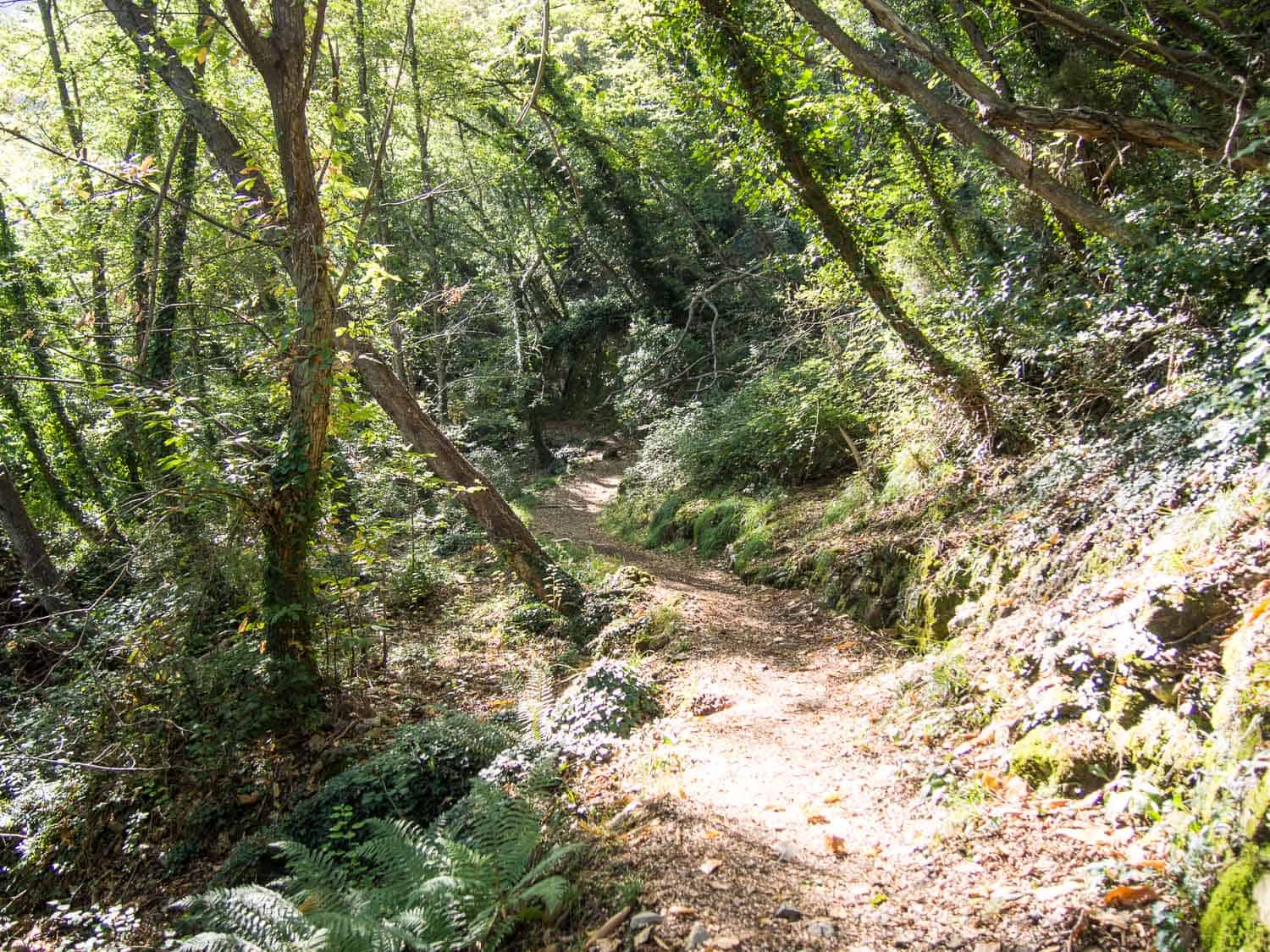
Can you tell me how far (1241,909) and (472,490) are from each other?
666 cm

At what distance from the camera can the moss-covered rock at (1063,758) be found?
10.4 feet

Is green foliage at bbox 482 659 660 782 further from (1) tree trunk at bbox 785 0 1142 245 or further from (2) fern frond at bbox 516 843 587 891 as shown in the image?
(1) tree trunk at bbox 785 0 1142 245

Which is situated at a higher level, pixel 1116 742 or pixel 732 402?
pixel 732 402

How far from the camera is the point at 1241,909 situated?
2.07 metres

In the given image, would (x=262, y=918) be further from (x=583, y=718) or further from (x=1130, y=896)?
(x=1130, y=896)

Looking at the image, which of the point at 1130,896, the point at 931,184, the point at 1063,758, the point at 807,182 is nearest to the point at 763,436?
the point at 931,184

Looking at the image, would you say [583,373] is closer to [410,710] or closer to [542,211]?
[542,211]

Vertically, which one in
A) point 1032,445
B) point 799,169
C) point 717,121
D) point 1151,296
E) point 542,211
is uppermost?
point 542,211

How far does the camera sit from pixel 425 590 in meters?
9.05

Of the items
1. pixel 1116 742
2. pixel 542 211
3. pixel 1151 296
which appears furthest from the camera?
pixel 542 211

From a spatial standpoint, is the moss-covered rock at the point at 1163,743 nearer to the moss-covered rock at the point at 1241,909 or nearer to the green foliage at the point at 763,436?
the moss-covered rock at the point at 1241,909

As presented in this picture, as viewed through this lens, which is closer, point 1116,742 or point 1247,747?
point 1247,747

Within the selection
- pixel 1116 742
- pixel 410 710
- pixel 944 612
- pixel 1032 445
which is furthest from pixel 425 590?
pixel 1116 742

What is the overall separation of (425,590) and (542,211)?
18147 mm
